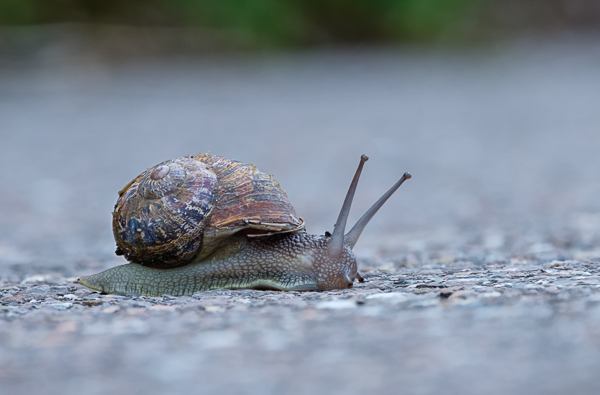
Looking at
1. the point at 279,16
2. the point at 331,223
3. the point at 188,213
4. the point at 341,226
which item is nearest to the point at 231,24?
the point at 279,16

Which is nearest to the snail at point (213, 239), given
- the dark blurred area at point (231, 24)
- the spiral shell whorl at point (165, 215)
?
the spiral shell whorl at point (165, 215)

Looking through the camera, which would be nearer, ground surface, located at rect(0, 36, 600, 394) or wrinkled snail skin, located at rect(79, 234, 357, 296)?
ground surface, located at rect(0, 36, 600, 394)

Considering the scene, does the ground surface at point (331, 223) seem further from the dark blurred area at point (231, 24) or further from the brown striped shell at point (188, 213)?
the dark blurred area at point (231, 24)

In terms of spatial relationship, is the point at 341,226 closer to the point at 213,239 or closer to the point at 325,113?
the point at 213,239

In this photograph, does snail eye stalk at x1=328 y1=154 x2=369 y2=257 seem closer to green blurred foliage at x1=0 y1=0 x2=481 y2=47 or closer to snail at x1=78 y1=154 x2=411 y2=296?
snail at x1=78 y1=154 x2=411 y2=296

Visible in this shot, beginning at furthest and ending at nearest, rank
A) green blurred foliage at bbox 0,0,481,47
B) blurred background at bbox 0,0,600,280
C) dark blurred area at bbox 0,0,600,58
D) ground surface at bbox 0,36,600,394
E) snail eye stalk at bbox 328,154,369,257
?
green blurred foliage at bbox 0,0,481,47 < dark blurred area at bbox 0,0,600,58 < blurred background at bbox 0,0,600,280 < snail eye stalk at bbox 328,154,369,257 < ground surface at bbox 0,36,600,394

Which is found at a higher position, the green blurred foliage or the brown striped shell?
the green blurred foliage

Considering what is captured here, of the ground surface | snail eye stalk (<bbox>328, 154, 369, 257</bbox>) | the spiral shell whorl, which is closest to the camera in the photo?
the ground surface

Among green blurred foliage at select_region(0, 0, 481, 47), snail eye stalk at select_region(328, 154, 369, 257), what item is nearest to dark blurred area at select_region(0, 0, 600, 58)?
green blurred foliage at select_region(0, 0, 481, 47)
